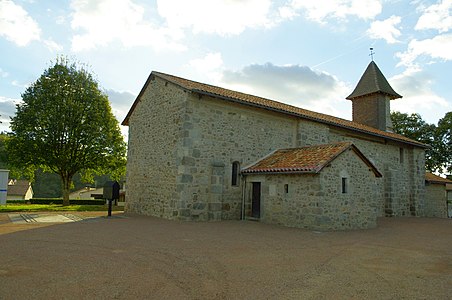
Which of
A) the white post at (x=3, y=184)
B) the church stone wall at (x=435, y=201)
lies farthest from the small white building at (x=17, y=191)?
the church stone wall at (x=435, y=201)

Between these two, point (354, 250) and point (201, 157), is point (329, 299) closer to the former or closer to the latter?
point (354, 250)

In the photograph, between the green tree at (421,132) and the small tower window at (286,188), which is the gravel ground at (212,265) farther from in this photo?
the green tree at (421,132)

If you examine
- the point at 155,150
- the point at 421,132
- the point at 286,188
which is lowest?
the point at 286,188

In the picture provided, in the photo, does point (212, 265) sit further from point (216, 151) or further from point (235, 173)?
point (235, 173)

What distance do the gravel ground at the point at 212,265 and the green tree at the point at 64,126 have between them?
14.3 metres

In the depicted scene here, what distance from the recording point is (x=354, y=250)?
311 inches

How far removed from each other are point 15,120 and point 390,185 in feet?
83.6

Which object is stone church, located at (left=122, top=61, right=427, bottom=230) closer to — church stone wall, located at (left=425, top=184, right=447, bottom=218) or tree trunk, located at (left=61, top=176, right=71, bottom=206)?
tree trunk, located at (left=61, top=176, right=71, bottom=206)

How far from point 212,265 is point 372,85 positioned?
2530cm

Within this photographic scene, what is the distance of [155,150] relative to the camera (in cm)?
1511

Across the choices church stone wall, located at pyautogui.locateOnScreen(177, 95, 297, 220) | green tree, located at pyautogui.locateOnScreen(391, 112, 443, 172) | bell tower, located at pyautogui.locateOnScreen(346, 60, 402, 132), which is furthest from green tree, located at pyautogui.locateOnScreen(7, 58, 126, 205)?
green tree, located at pyautogui.locateOnScreen(391, 112, 443, 172)

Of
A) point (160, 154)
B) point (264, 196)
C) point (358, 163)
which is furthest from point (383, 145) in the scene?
point (160, 154)

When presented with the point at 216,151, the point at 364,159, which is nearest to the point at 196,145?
the point at 216,151

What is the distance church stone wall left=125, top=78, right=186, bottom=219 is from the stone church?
0.15 feet
